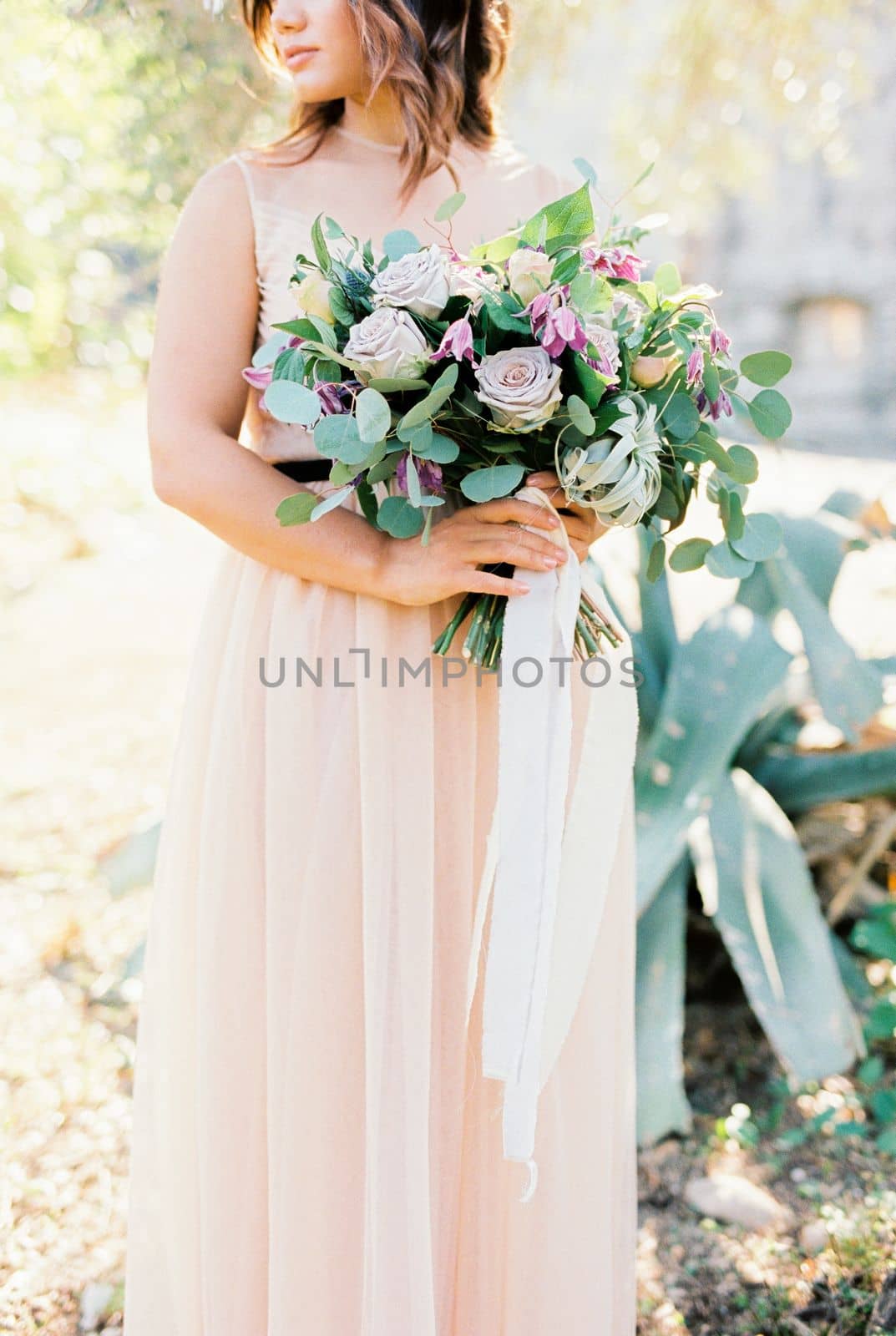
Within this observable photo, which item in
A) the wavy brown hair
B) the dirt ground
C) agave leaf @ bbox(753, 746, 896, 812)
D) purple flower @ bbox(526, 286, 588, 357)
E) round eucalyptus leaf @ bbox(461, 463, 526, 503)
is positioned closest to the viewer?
purple flower @ bbox(526, 286, 588, 357)

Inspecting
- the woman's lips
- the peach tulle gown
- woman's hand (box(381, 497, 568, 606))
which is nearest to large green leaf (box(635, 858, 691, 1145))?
the peach tulle gown

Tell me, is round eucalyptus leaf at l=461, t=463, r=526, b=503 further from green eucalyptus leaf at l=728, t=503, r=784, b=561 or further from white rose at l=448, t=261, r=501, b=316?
green eucalyptus leaf at l=728, t=503, r=784, b=561

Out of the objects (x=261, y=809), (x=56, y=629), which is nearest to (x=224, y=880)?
(x=261, y=809)

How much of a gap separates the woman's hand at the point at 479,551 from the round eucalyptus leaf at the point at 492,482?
0.07m

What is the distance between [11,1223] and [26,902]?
1.48 metres

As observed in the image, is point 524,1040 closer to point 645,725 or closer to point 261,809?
point 261,809

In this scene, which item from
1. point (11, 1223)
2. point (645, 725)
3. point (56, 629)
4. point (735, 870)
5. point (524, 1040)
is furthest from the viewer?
point (56, 629)

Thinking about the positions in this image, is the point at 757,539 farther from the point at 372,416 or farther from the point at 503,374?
the point at 372,416

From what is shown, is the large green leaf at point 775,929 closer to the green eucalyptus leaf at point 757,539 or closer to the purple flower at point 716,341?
the green eucalyptus leaf at point 757,539

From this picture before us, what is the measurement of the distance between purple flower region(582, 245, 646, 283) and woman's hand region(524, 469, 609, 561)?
0.79 ft

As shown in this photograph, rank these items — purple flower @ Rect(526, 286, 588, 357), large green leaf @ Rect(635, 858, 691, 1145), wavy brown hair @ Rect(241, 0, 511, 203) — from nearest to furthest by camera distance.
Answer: purple flower @ Rect(526, 286, 588, 357) → wavy brown hair @ Rect(241, 0, 511, 203) → large green leaf @ Rect(635, 858, 691, 1145)

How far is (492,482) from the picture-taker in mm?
1277

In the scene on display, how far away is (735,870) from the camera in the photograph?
2490 mm

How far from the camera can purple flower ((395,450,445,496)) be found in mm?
1310
